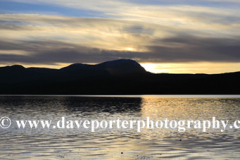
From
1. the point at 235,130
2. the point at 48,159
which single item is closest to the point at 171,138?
the point at 235,130

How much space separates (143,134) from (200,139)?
6539 millimetres

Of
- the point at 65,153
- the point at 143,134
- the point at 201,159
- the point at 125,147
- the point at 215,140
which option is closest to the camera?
the point at 201,159

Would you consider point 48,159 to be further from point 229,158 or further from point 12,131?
point 12,131

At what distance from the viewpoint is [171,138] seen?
34.8m

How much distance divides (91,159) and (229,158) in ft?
32.2

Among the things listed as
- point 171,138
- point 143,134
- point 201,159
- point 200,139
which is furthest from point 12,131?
point 201,159

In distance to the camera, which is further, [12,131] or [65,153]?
[12,131]

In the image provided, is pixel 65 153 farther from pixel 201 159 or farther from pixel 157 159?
pixel 201 159

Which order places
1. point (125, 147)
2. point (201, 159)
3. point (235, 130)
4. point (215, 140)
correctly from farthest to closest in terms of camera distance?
point (235, 130)
point (215, 140)
point (125, 147)
point (201, 159)

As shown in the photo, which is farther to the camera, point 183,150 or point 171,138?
point 171,138

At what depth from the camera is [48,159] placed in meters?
24.5

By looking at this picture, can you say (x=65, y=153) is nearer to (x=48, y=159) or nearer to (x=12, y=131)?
(x=48, y=159)

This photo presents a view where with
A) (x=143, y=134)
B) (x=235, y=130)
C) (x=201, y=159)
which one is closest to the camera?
(x=201, y=159)

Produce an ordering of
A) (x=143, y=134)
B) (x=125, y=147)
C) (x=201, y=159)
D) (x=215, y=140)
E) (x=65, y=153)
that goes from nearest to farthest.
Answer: (x=201, y=159), (x=65, y=153), (x=125, y=147), (x=215, y=140), (x=143, y=134)
